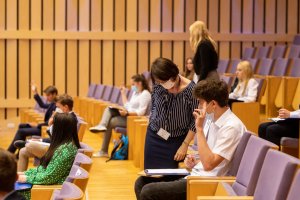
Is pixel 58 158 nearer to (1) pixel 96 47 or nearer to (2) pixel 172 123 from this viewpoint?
(2) pixel 172 123

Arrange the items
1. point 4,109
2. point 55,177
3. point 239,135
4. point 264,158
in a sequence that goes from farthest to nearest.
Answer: point 4,109, point 55,177, point 239,135, point 264,158

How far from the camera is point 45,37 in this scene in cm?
1251

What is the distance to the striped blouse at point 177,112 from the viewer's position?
459 centimetres

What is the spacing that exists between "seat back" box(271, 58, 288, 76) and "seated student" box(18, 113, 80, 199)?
552 cm

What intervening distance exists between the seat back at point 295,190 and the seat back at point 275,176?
0.09 metres

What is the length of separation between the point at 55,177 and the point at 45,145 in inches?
66.9

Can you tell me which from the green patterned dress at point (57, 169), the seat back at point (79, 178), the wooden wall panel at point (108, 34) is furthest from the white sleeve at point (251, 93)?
the wooden wall panel at point (108, 34)

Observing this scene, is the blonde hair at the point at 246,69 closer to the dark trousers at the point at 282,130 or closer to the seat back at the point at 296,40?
the dark trousers at the point at 282,130

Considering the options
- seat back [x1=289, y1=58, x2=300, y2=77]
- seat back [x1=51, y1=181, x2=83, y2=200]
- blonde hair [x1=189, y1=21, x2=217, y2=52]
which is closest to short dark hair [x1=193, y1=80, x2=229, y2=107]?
seat back [x1=51, y1=181, x2=83, y2=200]

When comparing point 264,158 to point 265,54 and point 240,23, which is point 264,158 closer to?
point 265,54

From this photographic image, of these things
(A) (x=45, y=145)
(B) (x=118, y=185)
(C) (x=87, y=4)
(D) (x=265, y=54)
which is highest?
(C) (x=87, y=4)

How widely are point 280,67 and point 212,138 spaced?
6032 millimetres

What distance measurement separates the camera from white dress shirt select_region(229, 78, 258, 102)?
7.75 metres

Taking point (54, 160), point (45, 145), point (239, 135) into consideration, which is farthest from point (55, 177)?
point (45, 145)
